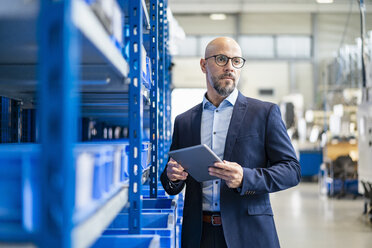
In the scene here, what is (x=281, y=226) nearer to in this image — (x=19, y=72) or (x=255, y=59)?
(x=19, y=72)

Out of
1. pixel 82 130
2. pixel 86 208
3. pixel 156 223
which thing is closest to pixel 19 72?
pixel 86 208

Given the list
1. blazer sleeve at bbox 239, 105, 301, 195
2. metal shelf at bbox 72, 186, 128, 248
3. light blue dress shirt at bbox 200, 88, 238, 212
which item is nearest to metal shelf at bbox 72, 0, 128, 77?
metal shelf at bbox 72, 186, 128, 248

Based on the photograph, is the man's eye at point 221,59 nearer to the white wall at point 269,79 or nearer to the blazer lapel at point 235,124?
the blazer lapel at point 235,124

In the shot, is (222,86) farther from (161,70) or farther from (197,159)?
(161,70)

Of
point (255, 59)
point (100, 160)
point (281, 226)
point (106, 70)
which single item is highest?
point (255, 59)

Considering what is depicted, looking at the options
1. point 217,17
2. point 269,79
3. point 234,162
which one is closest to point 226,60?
point 234,162

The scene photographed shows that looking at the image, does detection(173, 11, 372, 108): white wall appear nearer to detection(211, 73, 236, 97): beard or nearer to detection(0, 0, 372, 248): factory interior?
detection(0, 0, 372, 248): factory interior

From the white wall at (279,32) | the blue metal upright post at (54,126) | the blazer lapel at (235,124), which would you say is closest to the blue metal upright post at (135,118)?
the blazer lapel at (235,124)

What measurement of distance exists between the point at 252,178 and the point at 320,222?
526 centimetres

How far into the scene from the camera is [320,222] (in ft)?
22.2

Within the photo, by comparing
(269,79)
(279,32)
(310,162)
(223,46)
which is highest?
(279,32)

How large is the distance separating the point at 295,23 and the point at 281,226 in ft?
39.5

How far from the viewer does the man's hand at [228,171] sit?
1879mm

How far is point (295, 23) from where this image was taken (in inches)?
664
